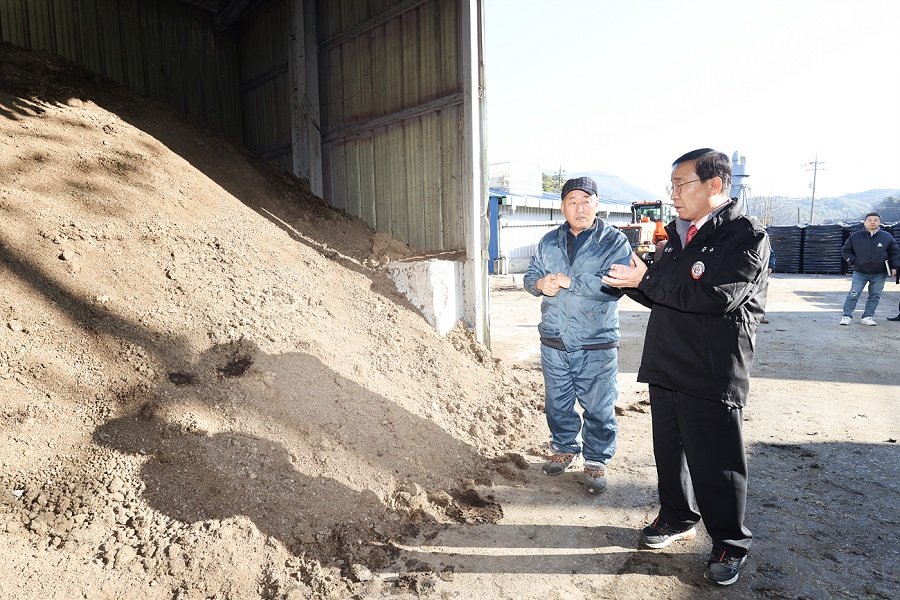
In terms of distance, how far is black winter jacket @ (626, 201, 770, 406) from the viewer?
2027mm

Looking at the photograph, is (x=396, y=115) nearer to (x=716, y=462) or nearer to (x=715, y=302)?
(x=715, y=302)

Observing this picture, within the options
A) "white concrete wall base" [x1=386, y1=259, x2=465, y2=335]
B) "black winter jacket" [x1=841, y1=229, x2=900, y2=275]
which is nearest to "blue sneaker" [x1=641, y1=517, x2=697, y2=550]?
"white concrete wall base" [x1=386, y1=259, x2=465, y2=335]

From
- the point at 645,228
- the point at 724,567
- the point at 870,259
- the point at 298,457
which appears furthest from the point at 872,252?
the point at 298,457

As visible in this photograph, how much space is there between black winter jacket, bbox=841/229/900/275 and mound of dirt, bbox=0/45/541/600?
249 inches

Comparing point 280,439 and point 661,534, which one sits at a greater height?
point 280,439

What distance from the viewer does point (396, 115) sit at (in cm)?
619

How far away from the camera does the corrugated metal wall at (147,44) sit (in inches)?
293

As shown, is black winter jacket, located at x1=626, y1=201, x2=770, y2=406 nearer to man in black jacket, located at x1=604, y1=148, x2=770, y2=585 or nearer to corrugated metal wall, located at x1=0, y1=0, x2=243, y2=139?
man in black jacket, located at x1=604, y1=148, x2=770, y2=585

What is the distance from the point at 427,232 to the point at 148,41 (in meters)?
6.40

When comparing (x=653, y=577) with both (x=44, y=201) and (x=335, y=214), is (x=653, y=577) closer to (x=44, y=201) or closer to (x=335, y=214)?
(x=44, y=201)

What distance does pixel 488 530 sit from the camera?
2.62 meters

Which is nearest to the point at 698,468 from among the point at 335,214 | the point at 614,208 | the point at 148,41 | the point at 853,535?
the point at 853,535

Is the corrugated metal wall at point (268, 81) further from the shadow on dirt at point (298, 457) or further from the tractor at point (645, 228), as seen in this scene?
the tractor at point (645, 228)

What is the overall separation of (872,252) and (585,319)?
726 cm
